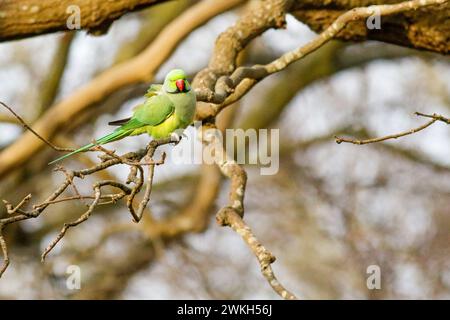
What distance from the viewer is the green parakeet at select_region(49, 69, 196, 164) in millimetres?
4949

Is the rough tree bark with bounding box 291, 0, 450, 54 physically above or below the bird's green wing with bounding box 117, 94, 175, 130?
below

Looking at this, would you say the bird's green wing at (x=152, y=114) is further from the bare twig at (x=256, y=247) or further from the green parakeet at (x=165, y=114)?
the bare twig at (x=256, y=247)

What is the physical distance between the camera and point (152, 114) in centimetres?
504

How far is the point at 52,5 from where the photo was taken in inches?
264

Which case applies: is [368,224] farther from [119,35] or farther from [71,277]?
[119,35]

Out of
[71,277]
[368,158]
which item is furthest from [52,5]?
[368,158]

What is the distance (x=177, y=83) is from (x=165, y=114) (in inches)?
8.1

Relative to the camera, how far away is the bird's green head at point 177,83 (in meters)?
4.94
